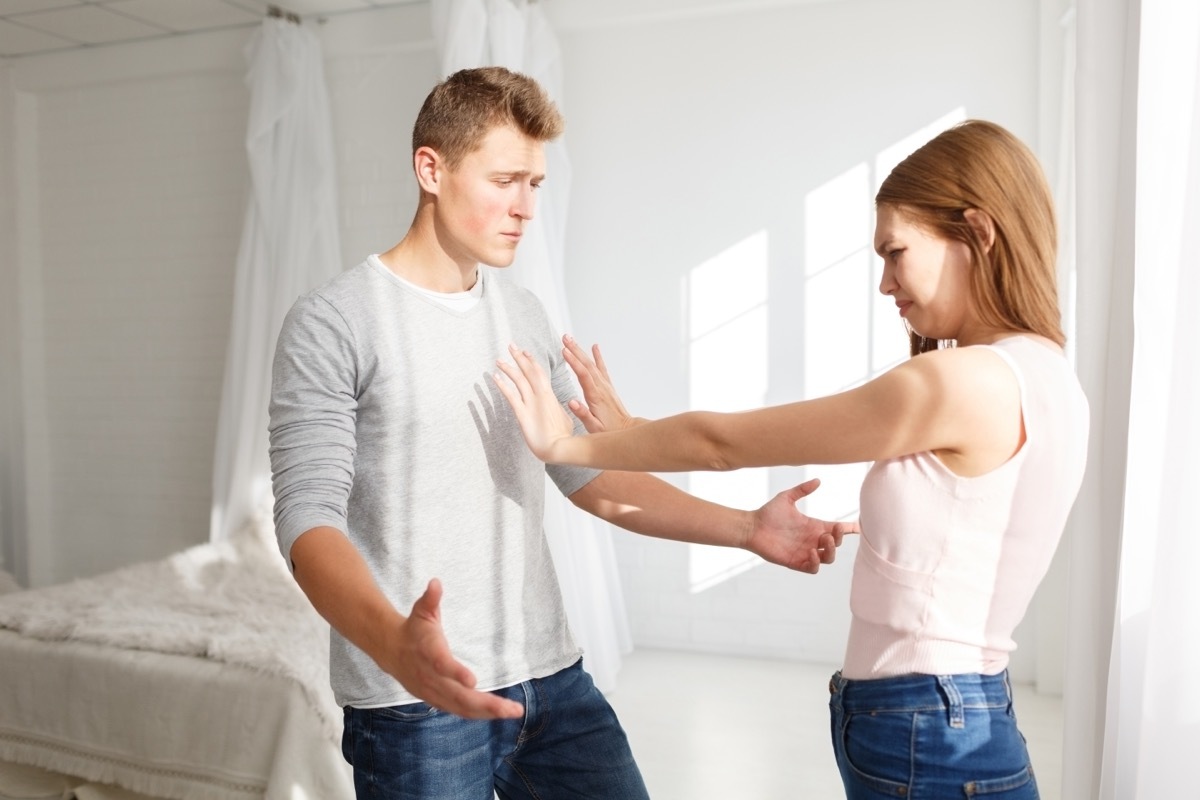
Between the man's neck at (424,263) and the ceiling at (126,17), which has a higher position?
the ceiling at (126,17)

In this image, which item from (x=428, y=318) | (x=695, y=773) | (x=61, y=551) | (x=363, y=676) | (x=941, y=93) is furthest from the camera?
(x=61, y=551)

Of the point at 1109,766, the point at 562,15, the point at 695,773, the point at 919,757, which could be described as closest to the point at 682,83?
the point at 562,15

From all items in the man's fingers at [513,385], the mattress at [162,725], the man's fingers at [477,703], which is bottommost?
the mattress at [162,725]

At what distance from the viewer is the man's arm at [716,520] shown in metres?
1.69

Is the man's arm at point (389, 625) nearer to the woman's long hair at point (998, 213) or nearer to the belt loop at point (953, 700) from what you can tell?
the belt loop at point (953, 700)

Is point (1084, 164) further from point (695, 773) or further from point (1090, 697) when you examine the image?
point (695, 773)

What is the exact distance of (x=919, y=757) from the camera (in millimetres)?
1245

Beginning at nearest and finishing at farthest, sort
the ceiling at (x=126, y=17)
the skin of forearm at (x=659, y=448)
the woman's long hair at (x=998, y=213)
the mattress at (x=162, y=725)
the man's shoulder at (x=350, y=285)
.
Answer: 1. the woman's long hair at (x=998, y=213)
2. the skin of forearm at (x=659, y=448)
3. the man's shoulder at (x=350, y=285)
4. the mattress at (x=162, y=725)
5. the ceiling at (x=126, y=17)

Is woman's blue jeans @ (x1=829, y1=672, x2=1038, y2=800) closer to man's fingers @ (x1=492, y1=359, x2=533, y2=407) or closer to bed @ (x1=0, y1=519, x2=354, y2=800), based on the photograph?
man's fingers @ (x1=492, y1=359, x2=533, y2=407)

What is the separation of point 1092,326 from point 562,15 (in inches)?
127

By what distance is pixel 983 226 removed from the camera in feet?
4.18

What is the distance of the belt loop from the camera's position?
48.8 inches

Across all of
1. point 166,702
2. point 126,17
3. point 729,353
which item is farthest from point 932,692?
point 126,17

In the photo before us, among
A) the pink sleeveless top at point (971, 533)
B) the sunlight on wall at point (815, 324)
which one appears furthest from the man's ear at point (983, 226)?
the sunlight on wall at point (815, 324)
